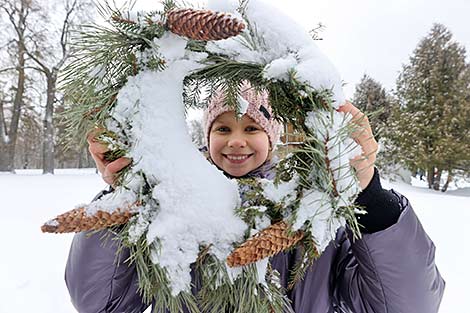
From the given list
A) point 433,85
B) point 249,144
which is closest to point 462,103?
point 433,85

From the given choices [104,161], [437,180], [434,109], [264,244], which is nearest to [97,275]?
[104,161]

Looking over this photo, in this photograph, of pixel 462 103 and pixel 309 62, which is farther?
pixel 462 103

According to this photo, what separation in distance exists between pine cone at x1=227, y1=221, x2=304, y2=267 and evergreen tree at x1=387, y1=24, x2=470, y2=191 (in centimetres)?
1061

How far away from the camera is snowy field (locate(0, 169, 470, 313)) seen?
2305 millimetres

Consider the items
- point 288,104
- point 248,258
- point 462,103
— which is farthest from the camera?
point 462,103

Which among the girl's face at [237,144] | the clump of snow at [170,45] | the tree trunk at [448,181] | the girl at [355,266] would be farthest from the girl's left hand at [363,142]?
the tree trunk at [448,181]

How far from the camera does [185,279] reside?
1.40ft

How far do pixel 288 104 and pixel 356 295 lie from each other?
436mm

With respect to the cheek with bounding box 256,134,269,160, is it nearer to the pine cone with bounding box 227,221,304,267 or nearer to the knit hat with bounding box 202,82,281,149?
the knit hat with bounding box 202,82,281,149

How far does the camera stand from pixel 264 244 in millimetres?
395

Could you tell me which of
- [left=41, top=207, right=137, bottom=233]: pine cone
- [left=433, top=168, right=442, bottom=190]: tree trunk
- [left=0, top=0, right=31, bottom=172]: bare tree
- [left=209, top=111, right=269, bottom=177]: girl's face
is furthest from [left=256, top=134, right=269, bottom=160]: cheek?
[left=433, top=168, right=442, bottom=190]: tree trunk

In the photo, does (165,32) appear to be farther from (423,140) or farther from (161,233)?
(423,140)

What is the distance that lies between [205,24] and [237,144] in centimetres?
48

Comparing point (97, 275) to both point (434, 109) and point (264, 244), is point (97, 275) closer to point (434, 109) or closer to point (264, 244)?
point (264, 244)
